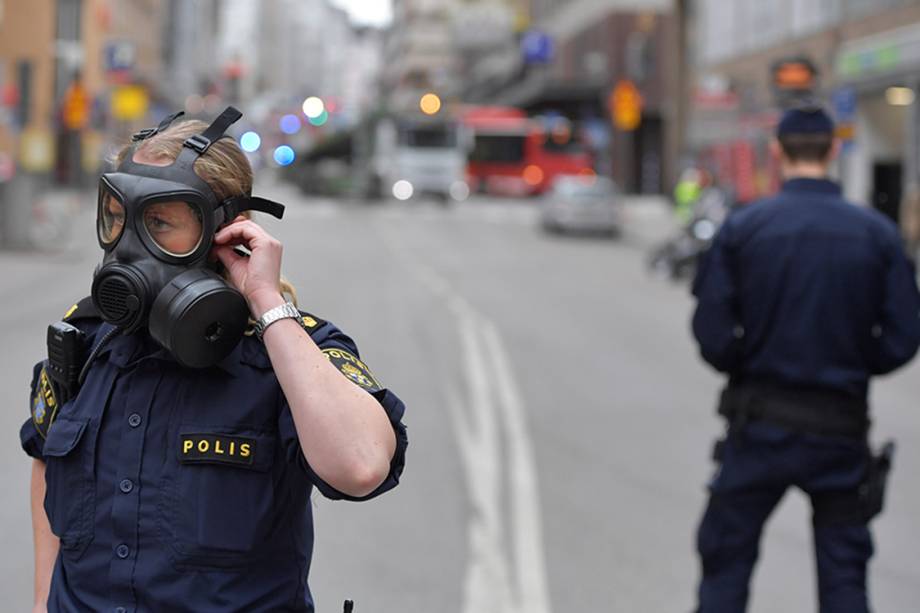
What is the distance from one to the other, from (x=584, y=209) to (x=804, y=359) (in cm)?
3365

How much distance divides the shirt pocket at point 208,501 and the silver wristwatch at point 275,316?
0.18 m

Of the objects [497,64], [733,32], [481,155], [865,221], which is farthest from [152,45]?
[865,221]

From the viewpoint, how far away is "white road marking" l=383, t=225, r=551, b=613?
6117 mm

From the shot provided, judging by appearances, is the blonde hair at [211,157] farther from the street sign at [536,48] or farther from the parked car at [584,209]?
the street sign at [536,48]

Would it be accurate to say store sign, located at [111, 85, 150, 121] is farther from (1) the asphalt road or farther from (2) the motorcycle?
(1) the asphalt road

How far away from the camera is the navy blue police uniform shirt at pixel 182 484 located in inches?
91.0

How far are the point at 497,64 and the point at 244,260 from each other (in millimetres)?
104971

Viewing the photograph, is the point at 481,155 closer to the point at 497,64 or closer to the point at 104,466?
the point at 497,64

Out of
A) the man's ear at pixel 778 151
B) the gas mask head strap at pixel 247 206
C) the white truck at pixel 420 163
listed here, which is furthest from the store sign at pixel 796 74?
the white truck at pixel 420 163

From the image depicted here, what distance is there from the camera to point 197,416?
234cm

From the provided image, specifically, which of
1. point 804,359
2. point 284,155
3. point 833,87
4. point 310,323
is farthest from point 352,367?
point 833,87

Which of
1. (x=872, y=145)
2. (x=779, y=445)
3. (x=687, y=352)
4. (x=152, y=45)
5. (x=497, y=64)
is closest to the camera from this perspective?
(x=779, y=445)

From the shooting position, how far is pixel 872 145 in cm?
3041

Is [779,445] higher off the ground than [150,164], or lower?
lower
